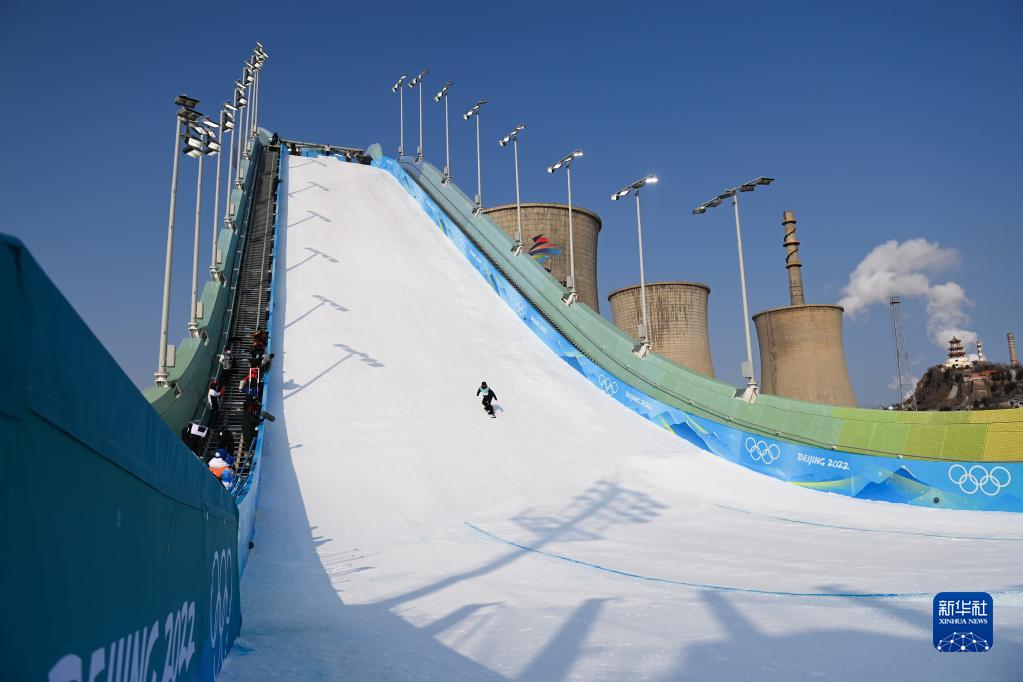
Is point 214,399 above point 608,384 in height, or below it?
below

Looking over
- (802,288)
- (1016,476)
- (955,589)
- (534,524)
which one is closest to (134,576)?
(955,589)

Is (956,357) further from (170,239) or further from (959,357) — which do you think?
(170,239)

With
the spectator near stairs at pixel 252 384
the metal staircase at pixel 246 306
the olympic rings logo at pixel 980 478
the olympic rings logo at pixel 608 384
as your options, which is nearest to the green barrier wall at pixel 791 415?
the olympic rings logo at pixel 980 478

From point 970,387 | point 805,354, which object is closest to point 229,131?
point 805,354

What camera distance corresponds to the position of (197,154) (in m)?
14.5

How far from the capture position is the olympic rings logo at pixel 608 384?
1761 cm

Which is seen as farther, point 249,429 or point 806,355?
point 806,355

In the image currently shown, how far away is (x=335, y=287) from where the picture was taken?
2183 cm

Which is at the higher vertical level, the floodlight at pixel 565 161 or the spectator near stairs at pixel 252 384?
the floodlight at pixel 565 161

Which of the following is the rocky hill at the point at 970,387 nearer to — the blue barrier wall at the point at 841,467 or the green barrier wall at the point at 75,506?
the blue barrier wall at the point at 841,467

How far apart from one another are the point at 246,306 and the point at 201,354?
5344 mm

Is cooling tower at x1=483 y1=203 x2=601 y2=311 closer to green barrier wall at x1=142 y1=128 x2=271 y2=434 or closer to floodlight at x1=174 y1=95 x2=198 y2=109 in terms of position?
green barrier wall at x1=142 y1=128 x2=271 y2=434

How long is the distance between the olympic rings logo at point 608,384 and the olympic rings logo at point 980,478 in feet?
26.0

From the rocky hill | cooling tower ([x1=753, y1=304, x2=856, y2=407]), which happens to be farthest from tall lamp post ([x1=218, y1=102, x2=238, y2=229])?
the rocky hill
